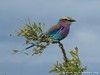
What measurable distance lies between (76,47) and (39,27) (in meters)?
1.04

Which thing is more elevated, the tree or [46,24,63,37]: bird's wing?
[46,24,63,37]: bird's wing

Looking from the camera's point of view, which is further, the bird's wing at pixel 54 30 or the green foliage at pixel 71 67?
the bird's wing at pixel 54 30

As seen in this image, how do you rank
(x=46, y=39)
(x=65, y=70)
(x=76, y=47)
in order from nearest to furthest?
(x=46, y=39) → (x=65, y=70) → (x=76, y=47)

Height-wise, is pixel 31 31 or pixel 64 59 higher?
pixel 31 31

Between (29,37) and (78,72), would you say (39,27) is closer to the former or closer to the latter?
(29,37)

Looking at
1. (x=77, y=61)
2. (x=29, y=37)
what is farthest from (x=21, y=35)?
(x=77, y=61)

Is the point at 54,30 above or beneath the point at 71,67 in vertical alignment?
above

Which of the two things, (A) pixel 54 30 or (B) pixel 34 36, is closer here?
(B) pixel 34 36

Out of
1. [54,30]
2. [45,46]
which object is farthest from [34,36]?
[54,30]

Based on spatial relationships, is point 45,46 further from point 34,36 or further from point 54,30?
point 54,30

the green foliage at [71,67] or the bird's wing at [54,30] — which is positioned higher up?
the bird's wing at [54,30]

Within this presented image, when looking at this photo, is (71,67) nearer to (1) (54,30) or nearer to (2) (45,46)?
(2) (45,46)

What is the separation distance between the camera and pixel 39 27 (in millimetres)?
5223

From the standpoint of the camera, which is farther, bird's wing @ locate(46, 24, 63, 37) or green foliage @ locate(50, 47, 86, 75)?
bird's wing @ locate(46, 24, 63, 37)
